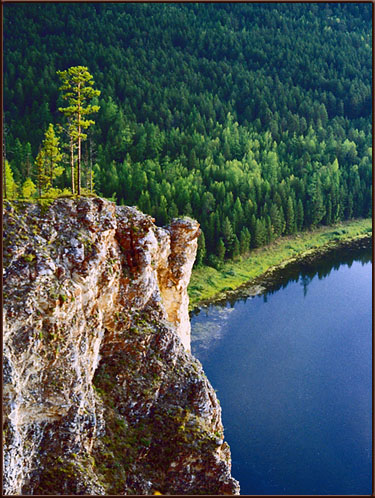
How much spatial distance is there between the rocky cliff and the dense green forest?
59746mm

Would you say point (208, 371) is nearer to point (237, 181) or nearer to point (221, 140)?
point (237, 181)

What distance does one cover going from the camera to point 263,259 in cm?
11081

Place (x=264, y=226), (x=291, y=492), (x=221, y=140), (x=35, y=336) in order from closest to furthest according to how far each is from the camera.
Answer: (x=35, y=336), (x=291, y=492), (x=264, y=226), (x=221, y=140)

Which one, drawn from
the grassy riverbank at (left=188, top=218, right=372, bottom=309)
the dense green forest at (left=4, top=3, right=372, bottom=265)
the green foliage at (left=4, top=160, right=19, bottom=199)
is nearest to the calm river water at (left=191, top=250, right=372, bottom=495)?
the grassy riverbank at (left=188, top=218, right=372, bottom=309)

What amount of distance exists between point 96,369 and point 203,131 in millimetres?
131310

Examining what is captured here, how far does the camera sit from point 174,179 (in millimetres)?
125500

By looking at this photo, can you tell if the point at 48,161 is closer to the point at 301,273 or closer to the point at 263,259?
the point at 301,273

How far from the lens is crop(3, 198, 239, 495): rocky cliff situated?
2644cm

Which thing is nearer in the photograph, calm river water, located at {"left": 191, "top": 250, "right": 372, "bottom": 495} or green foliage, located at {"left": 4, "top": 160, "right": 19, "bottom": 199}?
green foliage, located at {"left": 4, "top": 160, "right": 19, "bottom": 199}

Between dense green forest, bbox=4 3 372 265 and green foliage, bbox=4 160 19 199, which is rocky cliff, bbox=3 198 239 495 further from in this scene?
dense green forest, bbox=4 3 372 265

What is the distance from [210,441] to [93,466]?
661cm

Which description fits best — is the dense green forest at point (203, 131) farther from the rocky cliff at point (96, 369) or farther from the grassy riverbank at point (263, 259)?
the rocky cliff at point (96, 369)

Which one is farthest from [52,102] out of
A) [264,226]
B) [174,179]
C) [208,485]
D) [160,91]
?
[208,485]

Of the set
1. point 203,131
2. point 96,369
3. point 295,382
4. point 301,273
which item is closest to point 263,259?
point 301,273
